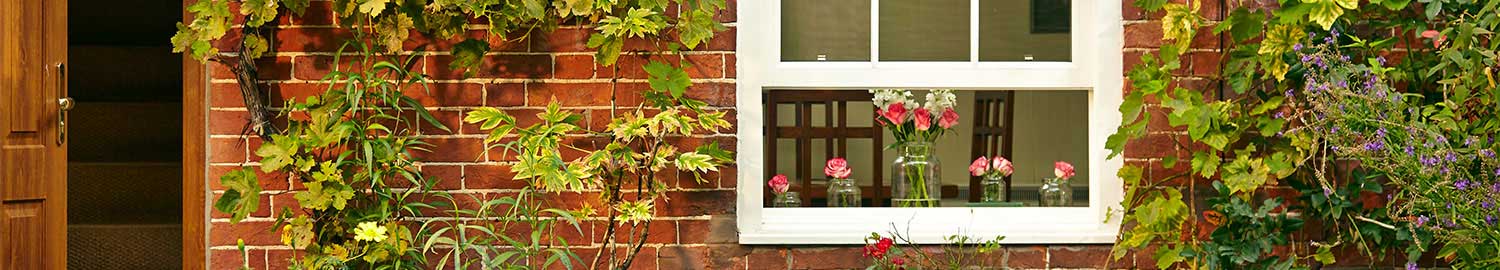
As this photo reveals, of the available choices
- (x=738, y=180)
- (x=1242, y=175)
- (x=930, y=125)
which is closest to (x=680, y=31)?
(x=738, y=180)

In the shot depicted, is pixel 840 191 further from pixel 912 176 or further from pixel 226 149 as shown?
pixel 226 149

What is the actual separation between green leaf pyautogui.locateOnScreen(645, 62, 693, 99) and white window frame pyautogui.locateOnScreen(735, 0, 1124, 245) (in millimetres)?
193

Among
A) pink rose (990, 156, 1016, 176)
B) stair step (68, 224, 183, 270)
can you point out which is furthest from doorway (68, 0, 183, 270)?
pink rose (990, 156, 1016, 176)

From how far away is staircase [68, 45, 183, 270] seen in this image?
4148 mm

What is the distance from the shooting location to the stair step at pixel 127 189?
4316 millimetres

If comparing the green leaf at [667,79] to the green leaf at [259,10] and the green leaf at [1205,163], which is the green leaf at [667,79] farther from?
the green leaf at [1205,163]

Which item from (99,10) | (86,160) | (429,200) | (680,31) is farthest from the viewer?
(99,10)

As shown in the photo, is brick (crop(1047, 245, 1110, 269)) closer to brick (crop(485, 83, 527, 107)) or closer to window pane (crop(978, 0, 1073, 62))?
window pane (crop(978, 0, 1073, 62))

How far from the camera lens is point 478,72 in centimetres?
301

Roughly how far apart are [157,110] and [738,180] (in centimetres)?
257

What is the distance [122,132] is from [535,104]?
232 centimetres

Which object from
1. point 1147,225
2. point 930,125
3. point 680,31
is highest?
point 680,31

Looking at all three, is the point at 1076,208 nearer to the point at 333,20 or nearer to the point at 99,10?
the point at 333,20

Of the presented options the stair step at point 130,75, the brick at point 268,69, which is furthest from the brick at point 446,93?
the stair step at point 130,75
